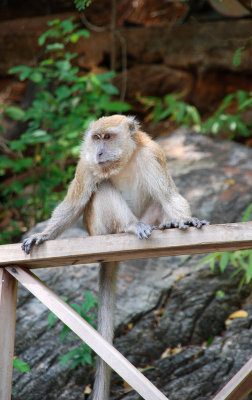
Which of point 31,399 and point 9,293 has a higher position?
point 9,293

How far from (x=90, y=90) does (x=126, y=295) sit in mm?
3721

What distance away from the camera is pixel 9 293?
407 cm

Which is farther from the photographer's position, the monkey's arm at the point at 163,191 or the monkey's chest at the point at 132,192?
the monkey's chest at the point at 132,192

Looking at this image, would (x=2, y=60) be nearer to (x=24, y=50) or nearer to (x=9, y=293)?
(x=24, y=50)

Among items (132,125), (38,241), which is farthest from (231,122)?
(38,241)

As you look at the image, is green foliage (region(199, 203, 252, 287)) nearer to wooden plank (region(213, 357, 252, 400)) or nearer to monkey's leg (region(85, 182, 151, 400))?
monkey's leg (region(85, 182, 151, 400))

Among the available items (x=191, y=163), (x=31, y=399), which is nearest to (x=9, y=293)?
(x=31, y=399)

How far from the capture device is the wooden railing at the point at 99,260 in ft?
12.2

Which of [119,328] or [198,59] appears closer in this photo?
[119,328]

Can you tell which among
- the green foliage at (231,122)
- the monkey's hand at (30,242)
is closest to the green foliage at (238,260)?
the monkey's hand at (30,242)

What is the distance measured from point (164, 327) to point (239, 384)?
2469 mm

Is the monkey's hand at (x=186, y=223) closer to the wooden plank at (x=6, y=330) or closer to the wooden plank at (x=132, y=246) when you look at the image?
the wooden plank at (x=132, y=246)

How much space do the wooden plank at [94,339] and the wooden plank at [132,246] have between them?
16 cm

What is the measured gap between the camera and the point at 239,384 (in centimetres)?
376
